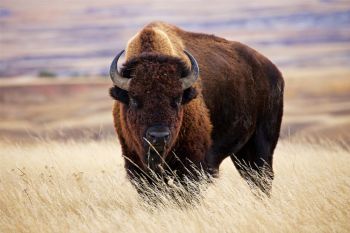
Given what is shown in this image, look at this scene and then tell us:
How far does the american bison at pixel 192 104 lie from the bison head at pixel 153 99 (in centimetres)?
1

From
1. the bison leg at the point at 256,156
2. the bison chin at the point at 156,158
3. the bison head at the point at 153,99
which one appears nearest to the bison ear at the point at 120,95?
the bison head at the point at 153,99

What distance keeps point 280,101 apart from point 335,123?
35.8m

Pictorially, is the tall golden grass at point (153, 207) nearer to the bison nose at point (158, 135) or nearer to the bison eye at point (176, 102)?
Result: the bison nose at point (158, 135)

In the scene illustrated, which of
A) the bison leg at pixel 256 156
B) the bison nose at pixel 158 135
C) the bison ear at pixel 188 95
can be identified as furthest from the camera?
the bison leg at pixel 256 156

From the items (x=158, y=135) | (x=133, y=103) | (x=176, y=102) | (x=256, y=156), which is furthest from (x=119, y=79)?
(x=256, y=156)

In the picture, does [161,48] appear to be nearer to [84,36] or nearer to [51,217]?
[51,217]

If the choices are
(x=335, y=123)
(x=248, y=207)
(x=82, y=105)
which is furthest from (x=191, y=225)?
(x=82, y=105)

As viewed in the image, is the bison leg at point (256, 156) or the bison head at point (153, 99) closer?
the bison head at point (153, 99)

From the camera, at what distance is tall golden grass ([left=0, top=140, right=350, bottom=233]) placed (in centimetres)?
639

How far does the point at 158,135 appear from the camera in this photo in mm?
7105

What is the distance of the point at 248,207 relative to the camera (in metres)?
6.75

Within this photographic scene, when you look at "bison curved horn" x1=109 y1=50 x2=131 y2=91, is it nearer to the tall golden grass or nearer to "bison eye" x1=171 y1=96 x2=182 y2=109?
"bison eye" x1=171 y1=96 x2=182 y2=109

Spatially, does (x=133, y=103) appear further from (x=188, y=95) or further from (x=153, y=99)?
(x=188, y=95)

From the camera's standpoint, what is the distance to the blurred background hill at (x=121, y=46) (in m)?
60.1
